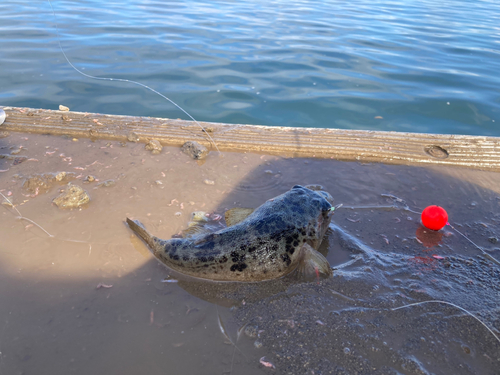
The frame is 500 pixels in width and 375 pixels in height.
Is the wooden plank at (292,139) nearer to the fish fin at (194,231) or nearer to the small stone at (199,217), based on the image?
the small stone at (199,217)

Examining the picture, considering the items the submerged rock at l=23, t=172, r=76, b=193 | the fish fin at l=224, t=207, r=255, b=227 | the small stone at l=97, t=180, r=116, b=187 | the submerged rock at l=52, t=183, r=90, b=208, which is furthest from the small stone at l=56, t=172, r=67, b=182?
the fish fin at l=224, t=207, r=255, b=227

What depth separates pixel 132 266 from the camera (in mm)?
2721

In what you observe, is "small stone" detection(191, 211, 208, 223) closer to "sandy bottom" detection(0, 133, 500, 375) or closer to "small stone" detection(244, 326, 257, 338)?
"sandy bottom" detection(0, 133, 500, 375)

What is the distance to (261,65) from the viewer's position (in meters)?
9.18

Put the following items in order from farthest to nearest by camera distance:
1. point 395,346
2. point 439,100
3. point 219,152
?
1. point 439,100
2. point 219,152
3. point 395,346

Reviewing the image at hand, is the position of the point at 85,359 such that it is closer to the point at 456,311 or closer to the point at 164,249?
the point at 164,249

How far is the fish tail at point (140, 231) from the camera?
2885 millimetres

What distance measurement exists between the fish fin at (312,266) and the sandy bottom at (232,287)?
0.26ft

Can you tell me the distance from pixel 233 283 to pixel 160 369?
2.65 feet

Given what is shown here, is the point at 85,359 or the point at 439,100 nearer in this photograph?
the point at 85,359

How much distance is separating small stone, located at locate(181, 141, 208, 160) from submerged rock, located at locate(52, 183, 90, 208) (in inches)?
52.8

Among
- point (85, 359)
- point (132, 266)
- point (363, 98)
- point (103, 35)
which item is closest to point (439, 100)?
point (363, 98)

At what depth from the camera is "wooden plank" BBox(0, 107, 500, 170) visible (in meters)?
4.29

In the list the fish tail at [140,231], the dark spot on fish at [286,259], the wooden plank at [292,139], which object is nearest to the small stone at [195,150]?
the wooden plank at [292,139]
